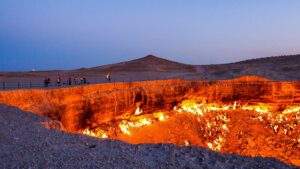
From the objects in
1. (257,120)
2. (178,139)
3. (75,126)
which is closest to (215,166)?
(75,126)

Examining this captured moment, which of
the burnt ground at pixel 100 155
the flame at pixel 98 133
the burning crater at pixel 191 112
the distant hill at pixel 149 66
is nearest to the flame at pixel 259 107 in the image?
the burning crater at pixel 191 112

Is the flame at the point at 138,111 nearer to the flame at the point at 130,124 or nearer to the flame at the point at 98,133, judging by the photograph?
the flame at the point at 130,124

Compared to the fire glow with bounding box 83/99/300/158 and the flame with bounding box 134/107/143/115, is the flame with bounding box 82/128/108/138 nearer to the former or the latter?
the fire glow with bounding box 83/99/300/158

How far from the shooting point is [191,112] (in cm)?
3022

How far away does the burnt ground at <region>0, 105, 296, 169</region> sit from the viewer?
28.9ft

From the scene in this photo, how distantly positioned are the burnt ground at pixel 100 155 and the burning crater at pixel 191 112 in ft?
26.7

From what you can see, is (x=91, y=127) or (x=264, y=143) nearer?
(x=91, y=127)

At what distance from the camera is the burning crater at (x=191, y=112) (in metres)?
22.5

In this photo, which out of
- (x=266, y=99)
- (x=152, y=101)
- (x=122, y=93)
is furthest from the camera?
(x=266, y=99)

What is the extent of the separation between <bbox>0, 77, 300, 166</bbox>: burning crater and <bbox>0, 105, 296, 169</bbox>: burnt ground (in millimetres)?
8150

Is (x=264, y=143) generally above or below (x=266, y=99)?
below

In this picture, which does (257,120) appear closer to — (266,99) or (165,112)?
(266,99)

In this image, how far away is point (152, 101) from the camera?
93.1ft

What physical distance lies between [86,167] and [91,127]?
1481 centimetres
